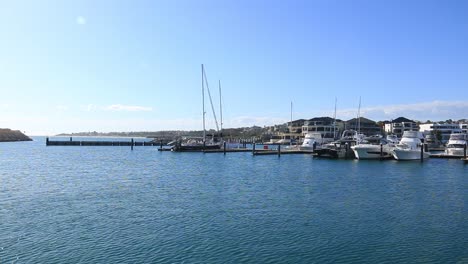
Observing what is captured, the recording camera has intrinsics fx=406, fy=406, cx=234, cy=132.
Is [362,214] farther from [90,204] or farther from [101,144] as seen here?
[101,144]

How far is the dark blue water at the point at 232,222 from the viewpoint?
16828mm

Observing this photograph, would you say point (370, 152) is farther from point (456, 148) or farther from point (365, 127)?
point (365, 127)

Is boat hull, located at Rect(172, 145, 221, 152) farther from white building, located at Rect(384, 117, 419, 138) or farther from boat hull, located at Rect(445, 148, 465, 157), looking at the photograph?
white building, located at Rect(384, 117, 419, 138)

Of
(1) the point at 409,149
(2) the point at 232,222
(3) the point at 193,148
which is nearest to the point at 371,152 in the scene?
(1) the point at 409,149

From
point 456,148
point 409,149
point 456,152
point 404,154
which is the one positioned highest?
point 456,148

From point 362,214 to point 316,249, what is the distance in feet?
26.4

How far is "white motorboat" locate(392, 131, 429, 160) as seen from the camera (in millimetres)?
66725

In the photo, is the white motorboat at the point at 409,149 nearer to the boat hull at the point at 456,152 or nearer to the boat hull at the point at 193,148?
the boat hull at the point at 456,152

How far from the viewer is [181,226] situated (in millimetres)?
21188

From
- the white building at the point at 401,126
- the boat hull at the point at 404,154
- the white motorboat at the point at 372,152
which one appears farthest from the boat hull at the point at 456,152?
the white building at the point at 401,126

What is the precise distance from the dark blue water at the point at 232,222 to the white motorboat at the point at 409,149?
94.6 feet

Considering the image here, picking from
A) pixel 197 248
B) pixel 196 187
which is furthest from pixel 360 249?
pixel 196 187

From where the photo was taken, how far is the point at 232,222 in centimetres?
2212

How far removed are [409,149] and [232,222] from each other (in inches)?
2127
